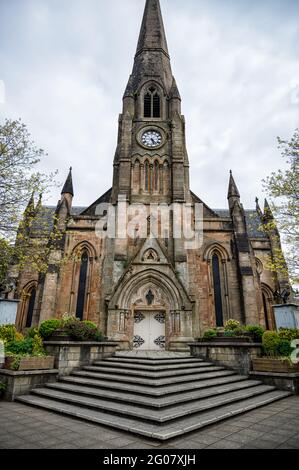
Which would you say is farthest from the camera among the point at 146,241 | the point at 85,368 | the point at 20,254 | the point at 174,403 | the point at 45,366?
the point at 146,241

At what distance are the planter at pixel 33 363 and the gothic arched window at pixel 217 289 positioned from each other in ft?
44.2

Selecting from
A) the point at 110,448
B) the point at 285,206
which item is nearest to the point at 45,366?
the point at 110,448

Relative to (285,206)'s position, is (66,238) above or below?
above

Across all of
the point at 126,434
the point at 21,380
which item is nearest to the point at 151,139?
the point at 21,380

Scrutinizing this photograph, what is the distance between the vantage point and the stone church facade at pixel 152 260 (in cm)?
1727

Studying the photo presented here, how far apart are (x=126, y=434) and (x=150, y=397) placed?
156 centimetres

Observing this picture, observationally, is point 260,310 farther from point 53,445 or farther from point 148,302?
point 53,445

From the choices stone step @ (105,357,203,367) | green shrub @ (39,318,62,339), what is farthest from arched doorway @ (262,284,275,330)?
green shrub @ (39,318,62,339)

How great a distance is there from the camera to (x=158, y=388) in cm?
719

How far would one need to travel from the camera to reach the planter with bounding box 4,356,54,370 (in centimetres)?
823

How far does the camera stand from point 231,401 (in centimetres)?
718

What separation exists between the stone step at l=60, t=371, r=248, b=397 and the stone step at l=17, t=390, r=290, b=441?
942mm

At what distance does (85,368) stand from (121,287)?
7650 mm

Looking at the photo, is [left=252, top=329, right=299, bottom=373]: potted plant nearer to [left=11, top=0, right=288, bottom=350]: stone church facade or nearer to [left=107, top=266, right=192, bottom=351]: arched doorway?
[left=107, top=266, right=192, bottom=351]: arched doorway
